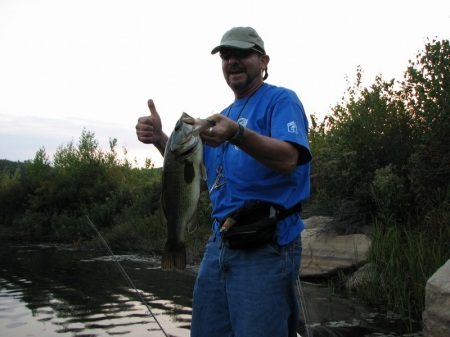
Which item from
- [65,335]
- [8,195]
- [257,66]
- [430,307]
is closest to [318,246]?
[430,307]

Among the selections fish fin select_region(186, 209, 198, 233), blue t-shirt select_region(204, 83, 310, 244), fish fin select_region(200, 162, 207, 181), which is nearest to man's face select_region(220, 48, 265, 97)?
blue t-shirt select_region(204, 83, 310, 244)

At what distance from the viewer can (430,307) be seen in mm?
5621

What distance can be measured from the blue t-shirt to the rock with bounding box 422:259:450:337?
3106mm

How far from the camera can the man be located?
282 centimetres

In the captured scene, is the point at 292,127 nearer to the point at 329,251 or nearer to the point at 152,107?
the point at 152,107

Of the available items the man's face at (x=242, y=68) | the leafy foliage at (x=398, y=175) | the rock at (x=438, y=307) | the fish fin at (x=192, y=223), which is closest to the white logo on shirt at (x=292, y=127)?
the man's face at (x=242, y=68)

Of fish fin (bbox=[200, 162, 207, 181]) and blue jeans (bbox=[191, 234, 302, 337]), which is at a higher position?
fish fin (bbox=[200, 162, 207, 181])

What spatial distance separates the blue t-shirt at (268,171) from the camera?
9.70ft

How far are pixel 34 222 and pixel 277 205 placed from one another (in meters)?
23.6

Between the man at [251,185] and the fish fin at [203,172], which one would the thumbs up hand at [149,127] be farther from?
the fish fin at [203,172]

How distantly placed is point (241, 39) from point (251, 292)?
150 cm

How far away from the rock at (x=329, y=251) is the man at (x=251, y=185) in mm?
6005

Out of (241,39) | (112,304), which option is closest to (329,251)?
(112,304)

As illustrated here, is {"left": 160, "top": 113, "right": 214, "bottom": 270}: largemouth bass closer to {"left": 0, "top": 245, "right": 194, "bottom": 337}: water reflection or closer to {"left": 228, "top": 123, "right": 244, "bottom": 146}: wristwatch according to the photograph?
{"left": 228, "top": 123, "right": 244, "bottom": 146}: wristwatch
